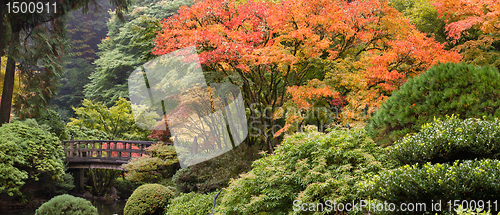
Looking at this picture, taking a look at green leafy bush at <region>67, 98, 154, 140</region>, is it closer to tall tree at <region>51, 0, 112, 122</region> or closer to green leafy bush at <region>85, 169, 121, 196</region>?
green leafy bush at <region>85, 169, 121, 196</region>

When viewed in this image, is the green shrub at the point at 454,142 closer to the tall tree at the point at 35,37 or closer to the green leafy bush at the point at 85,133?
the tall tree at the point at 35,37

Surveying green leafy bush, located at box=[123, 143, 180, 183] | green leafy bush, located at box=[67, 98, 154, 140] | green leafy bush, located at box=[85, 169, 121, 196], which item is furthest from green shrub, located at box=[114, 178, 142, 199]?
green leafy bush, located at box=[123, 143, 180, 183]

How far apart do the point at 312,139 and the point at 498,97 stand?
2.20m

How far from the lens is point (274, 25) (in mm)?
7379

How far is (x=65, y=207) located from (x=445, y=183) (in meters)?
8.23

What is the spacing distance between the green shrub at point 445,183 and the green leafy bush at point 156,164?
7.83 m

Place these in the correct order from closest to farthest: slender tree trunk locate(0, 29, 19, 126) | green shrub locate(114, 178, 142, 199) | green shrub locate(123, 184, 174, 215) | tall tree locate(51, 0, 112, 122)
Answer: green shrub locate(123, 184, 174, 215), slender tree trunk locate(0, 29, 19, 126), green shrub locate(114, 178, 142, 199), tall tree locate(51, 0, 112, 122)

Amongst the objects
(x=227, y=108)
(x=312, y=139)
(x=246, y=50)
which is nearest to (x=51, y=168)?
(x=227, y=108)

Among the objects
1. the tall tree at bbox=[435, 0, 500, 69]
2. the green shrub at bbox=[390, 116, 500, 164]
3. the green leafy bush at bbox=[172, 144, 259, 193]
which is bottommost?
the green leafy bush at bbox=[172, 144, 259, 193]

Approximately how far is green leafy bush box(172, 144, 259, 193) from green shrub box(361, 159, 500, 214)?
5.00 metres

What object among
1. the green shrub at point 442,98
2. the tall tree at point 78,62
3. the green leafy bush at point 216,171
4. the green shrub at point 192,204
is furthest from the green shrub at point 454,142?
the tall tree at point 78,62

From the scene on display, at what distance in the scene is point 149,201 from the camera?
8.43 metres

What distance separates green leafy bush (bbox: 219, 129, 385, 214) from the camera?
393 cm

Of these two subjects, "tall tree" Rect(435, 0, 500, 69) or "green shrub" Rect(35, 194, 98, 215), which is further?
"green shrub" Rect(35, 194, 98, 215)
